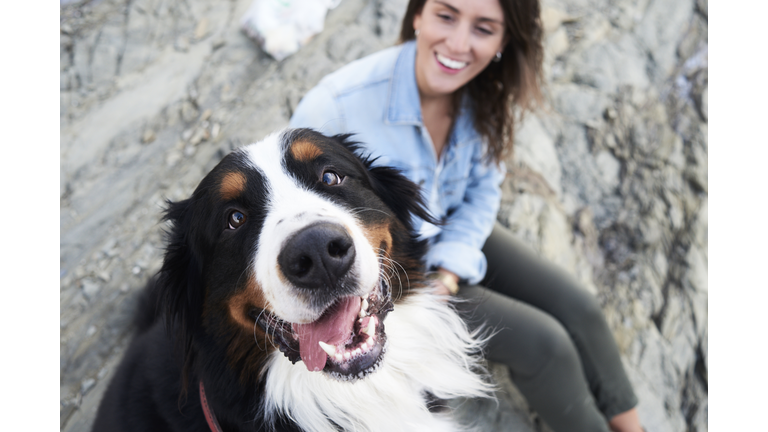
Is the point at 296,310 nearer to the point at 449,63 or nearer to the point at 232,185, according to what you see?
the point at 232,185

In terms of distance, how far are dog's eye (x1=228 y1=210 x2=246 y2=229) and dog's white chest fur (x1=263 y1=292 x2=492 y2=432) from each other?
1.62ft

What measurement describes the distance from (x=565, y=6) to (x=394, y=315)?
4.19 meters

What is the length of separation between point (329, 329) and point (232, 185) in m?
0.60

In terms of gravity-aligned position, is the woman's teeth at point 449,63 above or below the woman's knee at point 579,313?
above

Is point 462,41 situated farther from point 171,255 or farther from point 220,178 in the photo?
point 171,255

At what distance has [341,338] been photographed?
4.90 feet

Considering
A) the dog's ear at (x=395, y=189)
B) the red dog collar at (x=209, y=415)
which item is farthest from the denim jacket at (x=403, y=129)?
the red dog collar at (x=209, y=415)

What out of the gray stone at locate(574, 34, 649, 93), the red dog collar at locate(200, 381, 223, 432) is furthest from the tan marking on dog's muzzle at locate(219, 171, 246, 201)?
the gray stone at locate(574, 34, 649, 93)

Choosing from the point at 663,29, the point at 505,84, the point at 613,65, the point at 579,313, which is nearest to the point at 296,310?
the point at 579,313

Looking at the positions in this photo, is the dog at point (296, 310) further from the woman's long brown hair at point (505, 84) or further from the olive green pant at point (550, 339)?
the woman's long brown hair at point (505, 84)

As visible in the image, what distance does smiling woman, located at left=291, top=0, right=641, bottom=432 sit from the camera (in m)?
2.25

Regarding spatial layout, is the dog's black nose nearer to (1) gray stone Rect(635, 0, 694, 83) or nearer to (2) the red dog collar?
(2) the red dog collar

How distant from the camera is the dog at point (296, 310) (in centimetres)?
141

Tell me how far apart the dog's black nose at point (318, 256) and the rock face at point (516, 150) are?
192 cm
